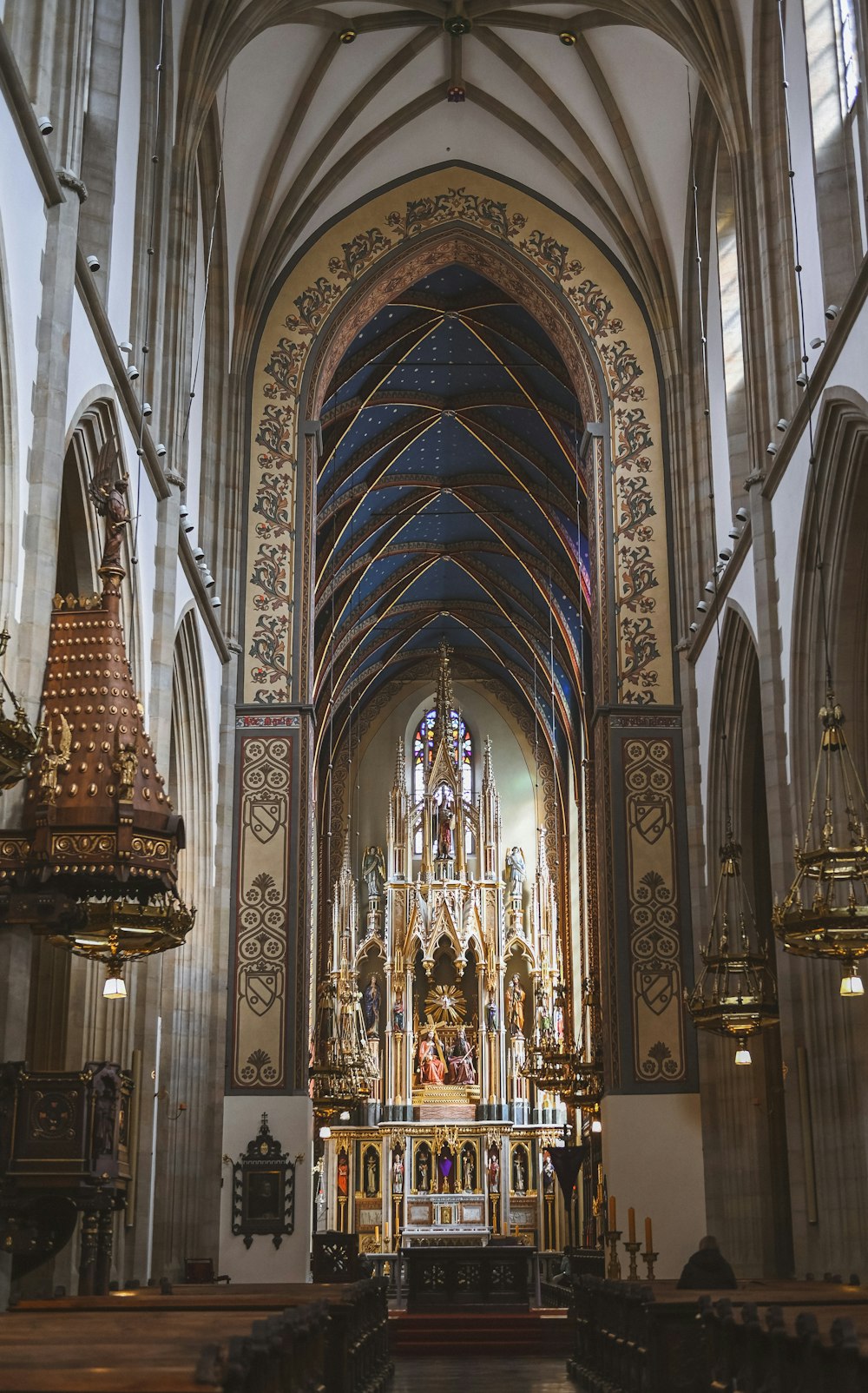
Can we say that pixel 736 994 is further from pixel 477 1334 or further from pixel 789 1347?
pixel 789 1347

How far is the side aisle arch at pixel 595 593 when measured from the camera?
2009 centimetres

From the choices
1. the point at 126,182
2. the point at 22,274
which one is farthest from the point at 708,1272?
the point at 126,182

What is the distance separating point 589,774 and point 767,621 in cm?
1266

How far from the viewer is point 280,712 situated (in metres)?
21.2

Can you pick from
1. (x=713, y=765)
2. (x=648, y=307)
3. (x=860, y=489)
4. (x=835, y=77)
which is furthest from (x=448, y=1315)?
(x=835, y=77)

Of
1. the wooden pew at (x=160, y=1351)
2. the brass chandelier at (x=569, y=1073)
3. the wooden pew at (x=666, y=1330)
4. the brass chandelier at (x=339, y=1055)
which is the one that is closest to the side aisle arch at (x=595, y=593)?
the brass chandelier at (x=339, y=1055)

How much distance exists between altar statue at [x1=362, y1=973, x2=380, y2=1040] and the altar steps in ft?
53.5

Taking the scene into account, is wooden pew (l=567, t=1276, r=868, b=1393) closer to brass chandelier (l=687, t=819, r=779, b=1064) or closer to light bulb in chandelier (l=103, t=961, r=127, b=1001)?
brass chandelier (l=687, t=819, r=779, b=1064)

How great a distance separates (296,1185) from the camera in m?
19.3

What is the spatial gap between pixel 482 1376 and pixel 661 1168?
4714 millimetres

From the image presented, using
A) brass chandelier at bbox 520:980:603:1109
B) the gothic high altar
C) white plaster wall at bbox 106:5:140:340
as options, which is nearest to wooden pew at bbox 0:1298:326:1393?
white plaster wall at bbox 106:5:140:340

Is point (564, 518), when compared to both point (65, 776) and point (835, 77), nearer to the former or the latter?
point (835, 77)

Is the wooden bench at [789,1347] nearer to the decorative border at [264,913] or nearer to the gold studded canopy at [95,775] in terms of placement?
the gold studded canopy at [95,775]

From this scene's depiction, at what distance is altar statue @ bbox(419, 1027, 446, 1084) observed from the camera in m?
36.5
